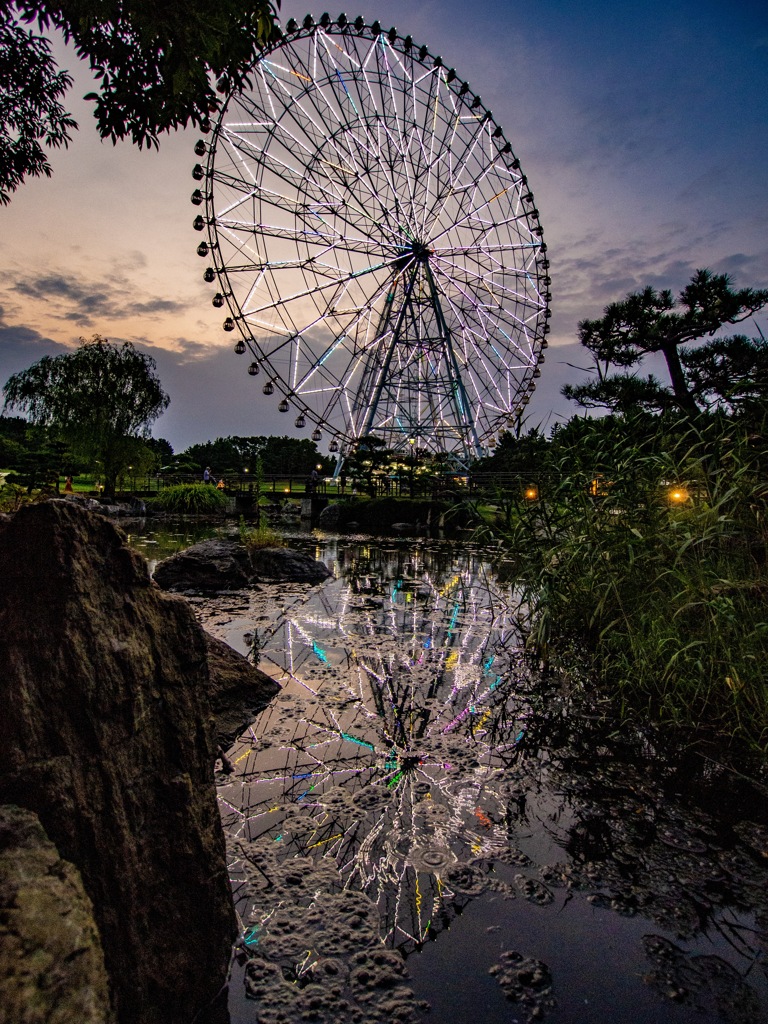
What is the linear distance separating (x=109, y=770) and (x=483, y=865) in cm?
133

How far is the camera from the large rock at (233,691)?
3.05 metres

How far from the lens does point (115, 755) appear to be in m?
1.37

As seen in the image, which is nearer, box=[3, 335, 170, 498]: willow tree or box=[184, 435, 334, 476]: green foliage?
box=[3, 335, 170, 498]: willow tree

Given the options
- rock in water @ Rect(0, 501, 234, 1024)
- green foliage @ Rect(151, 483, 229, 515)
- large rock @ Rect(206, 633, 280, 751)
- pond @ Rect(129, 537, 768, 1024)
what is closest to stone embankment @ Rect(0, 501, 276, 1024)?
rock in water @ Rect(0, 501, 234, 1024)

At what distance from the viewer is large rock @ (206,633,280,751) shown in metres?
3.05

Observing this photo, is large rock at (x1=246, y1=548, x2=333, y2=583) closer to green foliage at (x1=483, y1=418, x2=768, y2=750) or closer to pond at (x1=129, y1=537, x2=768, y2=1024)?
green foliage at (x1=483, y1=418, x2=768, y2=750)

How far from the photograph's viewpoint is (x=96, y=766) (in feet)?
4.35

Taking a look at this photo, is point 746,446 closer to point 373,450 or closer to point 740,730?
point 740,730

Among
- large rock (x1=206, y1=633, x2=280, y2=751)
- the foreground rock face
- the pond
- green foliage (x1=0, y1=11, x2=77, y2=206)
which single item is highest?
green foliage (x1=0, y1=11, x2=77, y2=206)

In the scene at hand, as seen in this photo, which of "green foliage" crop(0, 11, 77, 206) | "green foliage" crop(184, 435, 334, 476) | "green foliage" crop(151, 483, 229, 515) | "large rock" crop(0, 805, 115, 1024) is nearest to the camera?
"large rock" crop(0, 805, 115, 1024)

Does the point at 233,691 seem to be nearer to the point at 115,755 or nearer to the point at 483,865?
the point at 483,865

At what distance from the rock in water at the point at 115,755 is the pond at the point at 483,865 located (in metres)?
0.27

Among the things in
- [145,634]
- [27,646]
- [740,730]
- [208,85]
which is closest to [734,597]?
[740,730]

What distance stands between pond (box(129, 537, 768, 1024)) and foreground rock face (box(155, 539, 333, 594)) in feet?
11.6
